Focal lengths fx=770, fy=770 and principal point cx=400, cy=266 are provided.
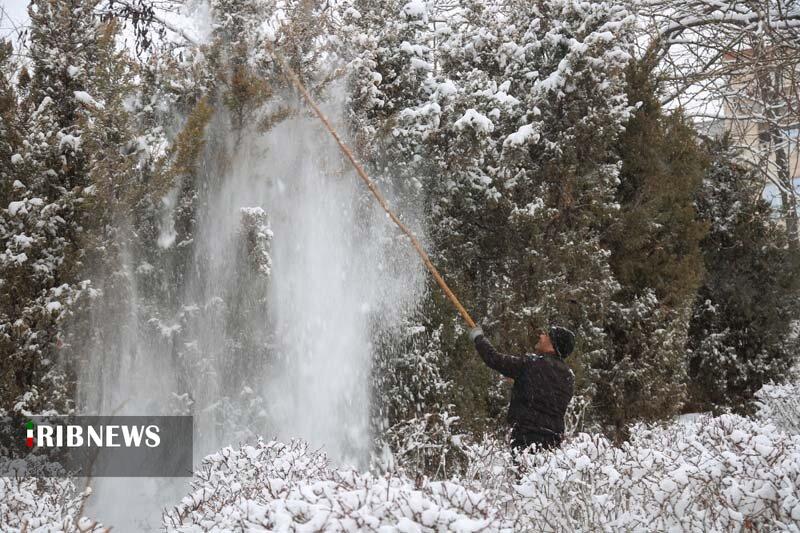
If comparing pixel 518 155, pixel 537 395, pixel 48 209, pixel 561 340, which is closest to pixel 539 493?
pixel 537 395

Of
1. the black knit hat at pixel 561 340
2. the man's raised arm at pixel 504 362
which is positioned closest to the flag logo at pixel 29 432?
the man's raised arm at pixel 504 362

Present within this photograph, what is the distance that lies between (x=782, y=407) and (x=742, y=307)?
2.69 metres

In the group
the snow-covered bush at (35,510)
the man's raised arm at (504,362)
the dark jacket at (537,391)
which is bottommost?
the snow-covered bush at (35,510)

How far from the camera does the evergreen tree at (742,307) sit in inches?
396

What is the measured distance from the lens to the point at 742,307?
1010 cm

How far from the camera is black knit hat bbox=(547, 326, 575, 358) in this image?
5.72 meters

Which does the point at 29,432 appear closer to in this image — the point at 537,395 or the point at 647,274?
the point at 537,395

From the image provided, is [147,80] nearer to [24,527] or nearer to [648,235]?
[24,527]

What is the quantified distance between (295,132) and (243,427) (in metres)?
2.73

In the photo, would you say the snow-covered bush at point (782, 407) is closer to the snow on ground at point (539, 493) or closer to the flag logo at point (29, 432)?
the snow on ground at point (539, 493)

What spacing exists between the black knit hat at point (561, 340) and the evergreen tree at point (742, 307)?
5.09 meters

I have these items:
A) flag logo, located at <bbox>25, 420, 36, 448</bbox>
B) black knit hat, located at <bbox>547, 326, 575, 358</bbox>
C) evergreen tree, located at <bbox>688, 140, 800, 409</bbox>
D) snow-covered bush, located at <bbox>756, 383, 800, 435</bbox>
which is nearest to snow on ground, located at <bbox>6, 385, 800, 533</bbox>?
flag logo, located at <bbox>25, 420, 36, 448</bbox>

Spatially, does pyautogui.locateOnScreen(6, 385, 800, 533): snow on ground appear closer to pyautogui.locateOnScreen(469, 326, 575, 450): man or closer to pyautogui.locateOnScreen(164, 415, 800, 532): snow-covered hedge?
pyautogui.locateOnScreen(164, 415, 800, 532): snow-covered hedge

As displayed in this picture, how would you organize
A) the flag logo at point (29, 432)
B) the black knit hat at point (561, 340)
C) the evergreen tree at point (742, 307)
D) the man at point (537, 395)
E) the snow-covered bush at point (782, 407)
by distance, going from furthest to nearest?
the evergreen tree at point (742, 307) → the snow-covered bush at point (782, 407) → the black knit hat at point (561, 340) → the man at point (537, 395) → the flag logo at point (29, 432)
